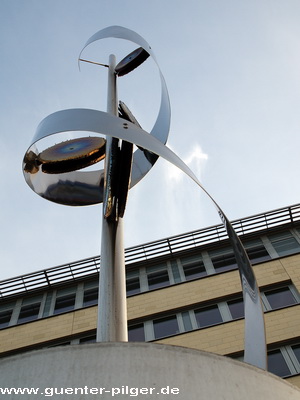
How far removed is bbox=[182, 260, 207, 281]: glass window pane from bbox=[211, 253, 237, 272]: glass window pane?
0.73 metres

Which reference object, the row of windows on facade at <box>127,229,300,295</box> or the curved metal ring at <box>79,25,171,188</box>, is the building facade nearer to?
the row of windows on facade at <box>127,229,300,295</box>

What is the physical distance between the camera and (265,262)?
937 inches

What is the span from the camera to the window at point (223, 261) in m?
25.4

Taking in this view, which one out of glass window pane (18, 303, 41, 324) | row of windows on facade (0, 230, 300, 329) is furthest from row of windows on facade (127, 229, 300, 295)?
glass window pane (18, 303, 41, 324)

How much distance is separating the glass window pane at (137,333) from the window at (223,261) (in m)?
5.56

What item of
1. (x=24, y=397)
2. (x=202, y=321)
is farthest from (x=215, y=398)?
(x=202, y=321)

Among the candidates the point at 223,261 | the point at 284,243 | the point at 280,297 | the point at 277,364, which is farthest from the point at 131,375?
the point at 284,243

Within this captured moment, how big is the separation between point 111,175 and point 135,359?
5.85 metres

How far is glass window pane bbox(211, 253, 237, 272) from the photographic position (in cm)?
2541

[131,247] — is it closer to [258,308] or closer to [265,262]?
[265,262]

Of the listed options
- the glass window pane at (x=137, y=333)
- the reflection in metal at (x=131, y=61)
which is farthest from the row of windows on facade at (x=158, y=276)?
the reflection in metal at (x=131, y=61)

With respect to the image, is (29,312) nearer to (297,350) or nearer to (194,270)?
(194,270)

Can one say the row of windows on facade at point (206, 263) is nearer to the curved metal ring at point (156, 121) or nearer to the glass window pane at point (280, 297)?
the glass window pane at point (280, 297)

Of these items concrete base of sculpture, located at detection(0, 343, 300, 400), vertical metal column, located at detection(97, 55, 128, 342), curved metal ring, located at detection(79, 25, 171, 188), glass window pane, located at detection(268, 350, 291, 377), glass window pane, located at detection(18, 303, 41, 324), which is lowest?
concrete base of sculpture, located at detection(0, 343, 300, 400)
